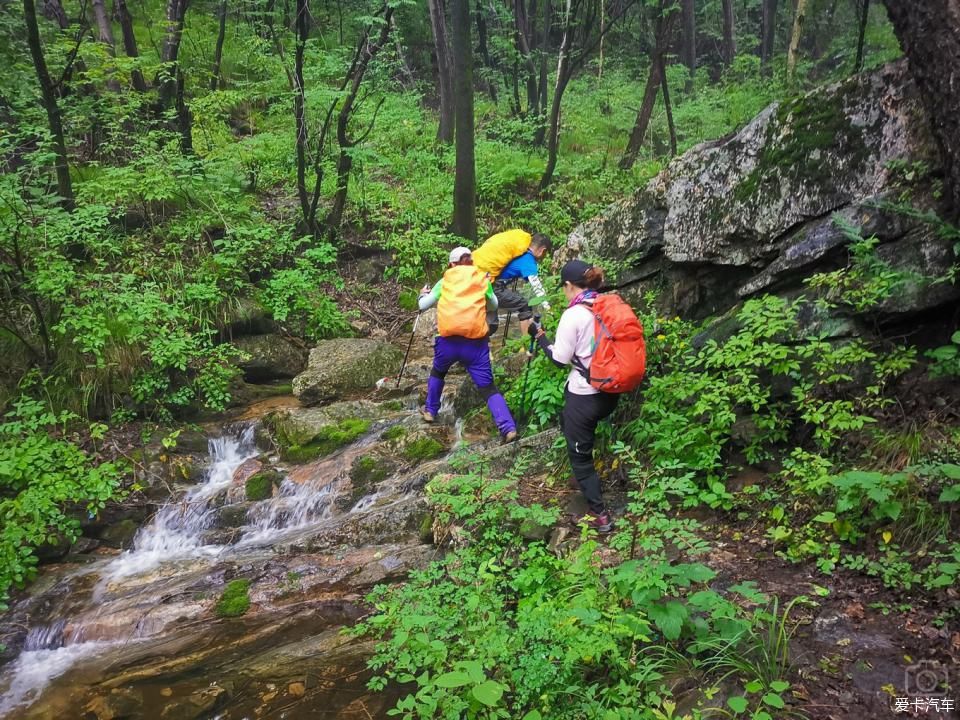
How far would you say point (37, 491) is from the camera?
630 cm

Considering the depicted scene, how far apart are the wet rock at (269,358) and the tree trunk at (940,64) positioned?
888cm

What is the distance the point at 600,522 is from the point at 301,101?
9.83 meters

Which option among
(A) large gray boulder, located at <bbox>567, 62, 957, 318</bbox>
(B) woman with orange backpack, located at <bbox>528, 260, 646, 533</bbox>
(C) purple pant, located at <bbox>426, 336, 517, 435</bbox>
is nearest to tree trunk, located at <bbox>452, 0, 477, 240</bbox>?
(A) large gray boulder, located at <bbox>567, 62, 957, 318</bbox>

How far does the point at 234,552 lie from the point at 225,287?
5.05 m

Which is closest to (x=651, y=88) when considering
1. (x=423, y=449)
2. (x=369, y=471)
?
(x=423, y=449)

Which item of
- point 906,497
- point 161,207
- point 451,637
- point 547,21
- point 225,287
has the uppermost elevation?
point 547,21

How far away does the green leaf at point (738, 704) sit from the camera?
282cm

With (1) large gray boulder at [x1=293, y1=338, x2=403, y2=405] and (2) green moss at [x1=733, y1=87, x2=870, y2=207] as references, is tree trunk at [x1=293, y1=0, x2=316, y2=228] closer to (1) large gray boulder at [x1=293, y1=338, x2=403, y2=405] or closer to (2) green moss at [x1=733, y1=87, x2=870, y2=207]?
(1) large gray boulder at [x1=293, y1=338, x2=403, y2=405]

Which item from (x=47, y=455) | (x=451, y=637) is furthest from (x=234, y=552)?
(x=451, y=637)

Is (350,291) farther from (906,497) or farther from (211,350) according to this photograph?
(906,497)

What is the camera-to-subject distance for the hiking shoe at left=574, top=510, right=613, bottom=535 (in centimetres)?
483

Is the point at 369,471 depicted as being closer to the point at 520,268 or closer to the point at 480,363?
the point at 480,363

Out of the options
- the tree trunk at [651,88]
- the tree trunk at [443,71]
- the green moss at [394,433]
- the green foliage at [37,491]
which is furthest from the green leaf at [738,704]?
the tree trunk at [443,71]

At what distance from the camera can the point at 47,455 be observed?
6.53 meters
